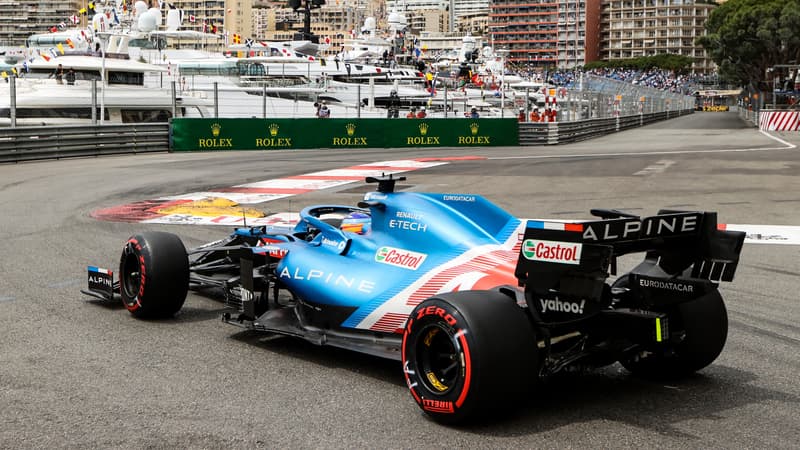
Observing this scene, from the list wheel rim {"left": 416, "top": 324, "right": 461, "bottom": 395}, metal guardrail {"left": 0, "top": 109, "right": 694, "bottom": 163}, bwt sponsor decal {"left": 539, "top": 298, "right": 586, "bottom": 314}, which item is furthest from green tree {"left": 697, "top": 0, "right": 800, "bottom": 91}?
wheel rim {"left": 416, "top": 324, "right": 461, "bottom": 395}

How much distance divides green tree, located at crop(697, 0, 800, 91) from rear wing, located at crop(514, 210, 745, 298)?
79307mm

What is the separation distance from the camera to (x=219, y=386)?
5.17 meters

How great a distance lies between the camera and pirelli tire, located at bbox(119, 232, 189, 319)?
6.51m

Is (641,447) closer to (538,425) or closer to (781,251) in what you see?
(538,425)

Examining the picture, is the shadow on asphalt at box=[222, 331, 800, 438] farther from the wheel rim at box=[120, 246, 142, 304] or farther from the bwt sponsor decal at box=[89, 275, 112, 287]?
the bwt sponsor decal at box=[89, 275, 112, 287]

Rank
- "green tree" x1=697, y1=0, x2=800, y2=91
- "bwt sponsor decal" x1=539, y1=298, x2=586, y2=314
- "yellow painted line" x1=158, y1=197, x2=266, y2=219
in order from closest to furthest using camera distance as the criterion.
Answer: "bwt sponsor decal" x1=539, y1=298, x2=586, y2=314
"yellow painted line" x1=158, y1=197, x2=266, y2=219
"green tree" x1=697, y1=0, x2=800, y2=91

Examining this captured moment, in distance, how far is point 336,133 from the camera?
3006 cm

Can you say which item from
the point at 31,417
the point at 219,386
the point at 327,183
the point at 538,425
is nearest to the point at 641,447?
the point at 538,425

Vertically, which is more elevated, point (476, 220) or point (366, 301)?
point (476, 220)

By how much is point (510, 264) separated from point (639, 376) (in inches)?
41.7

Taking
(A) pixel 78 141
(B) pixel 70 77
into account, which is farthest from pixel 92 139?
(B) pixel 70 77

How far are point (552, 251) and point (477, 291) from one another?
0.44 m

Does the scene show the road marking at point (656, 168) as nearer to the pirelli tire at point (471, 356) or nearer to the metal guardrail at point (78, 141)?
the metal guardrail at point (78, 141)

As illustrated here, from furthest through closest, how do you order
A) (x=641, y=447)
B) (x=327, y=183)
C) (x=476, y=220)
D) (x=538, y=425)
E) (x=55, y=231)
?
(x=327, y=183), (x=55, y=231), (x=476, y=220), (x=538, y=425), (x=641, y=447)
